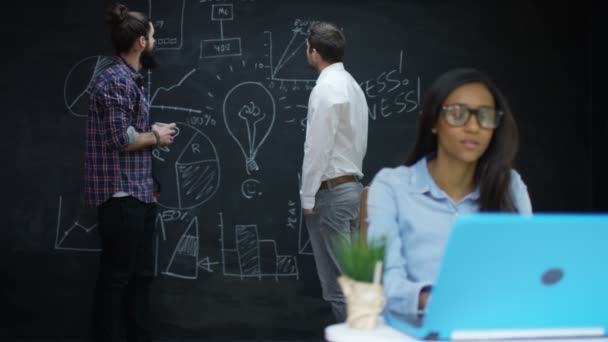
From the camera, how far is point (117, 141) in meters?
3.50

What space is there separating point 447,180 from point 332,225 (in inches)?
71.4

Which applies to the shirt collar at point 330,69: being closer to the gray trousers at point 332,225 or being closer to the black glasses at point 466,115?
the gray trousers at point 332,225

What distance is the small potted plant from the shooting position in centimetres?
149

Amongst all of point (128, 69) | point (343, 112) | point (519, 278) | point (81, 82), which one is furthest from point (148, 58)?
point (519, 278)

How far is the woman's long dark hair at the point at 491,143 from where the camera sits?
1.84m

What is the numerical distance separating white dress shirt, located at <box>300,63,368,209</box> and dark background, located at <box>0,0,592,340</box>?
754 millimetres

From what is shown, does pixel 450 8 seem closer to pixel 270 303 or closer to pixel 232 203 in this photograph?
pixel 232 203

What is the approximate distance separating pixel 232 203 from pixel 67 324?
119 cm

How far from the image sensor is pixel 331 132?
3.69 metres

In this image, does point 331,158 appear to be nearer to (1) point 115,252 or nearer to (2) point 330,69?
(2) point 330,69

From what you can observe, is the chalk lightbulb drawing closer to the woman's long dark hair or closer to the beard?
the beard

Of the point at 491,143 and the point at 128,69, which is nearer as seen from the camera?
the point at 491,143

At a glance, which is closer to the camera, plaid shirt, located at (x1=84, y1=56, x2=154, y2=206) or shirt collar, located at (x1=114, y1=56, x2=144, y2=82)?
plaid shirt, located at (x1=84, y1=56, x2=154, y2=206)

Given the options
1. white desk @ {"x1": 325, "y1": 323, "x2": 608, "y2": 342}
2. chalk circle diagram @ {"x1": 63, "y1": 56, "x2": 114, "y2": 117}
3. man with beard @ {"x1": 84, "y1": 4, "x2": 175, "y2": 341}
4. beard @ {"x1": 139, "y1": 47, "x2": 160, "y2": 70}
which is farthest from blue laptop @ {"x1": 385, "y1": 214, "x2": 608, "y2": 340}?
Result: chalk circle diagram @ {"x1": 63, "y1": 56, "x2": 114, "y2": 117}
